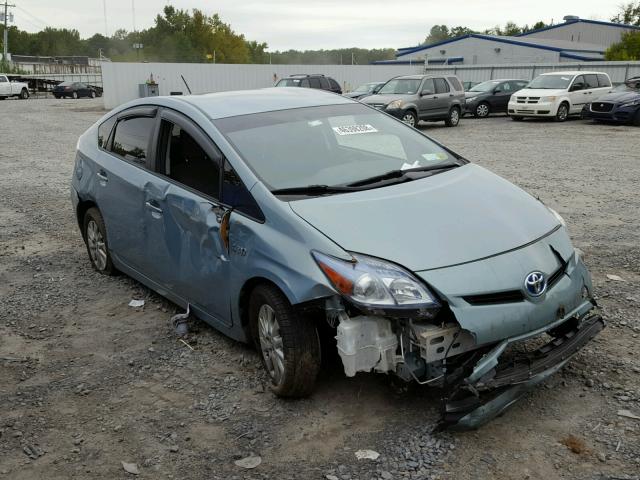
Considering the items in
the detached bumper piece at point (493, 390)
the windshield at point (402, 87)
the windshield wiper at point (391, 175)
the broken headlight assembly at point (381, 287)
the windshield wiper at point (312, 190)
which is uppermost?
the windshield at point (402, 87)

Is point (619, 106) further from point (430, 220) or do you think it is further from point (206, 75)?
point (206, 75)

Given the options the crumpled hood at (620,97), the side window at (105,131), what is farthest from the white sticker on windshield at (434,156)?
the crumpled hood at (620,97)

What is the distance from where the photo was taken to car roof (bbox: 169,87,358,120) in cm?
452

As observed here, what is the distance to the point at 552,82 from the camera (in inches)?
886

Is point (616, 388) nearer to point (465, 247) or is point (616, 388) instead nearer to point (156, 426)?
point (465, 247)

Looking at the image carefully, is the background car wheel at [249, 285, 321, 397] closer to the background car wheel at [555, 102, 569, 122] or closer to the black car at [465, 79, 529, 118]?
the background car wheel at [555, 102, 569, 122]

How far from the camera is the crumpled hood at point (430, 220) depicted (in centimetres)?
334

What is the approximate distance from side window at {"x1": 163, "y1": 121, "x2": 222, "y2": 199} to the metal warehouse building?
4707 cm

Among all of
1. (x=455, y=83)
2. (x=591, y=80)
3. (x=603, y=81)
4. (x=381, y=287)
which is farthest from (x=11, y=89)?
(x=381, y=287)

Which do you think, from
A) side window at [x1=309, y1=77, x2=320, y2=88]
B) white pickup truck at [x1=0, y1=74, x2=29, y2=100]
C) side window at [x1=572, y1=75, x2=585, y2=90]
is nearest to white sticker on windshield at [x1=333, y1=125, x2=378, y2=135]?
→ side window at [x1=572, y1=75, x2=585, y2=90]

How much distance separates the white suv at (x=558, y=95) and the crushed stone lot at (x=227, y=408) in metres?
16.9

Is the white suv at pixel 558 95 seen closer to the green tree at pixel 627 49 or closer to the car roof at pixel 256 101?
the car roof at pixel 256 101

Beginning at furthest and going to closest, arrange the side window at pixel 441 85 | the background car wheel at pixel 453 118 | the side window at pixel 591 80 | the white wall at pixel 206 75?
1. the white wall at pixel 206 75
2. the side window at pixel 591 80
3. the background car wheel at pixel 453 118
4. the side window at pixel 441 85

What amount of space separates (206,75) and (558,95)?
2057 centimetres
